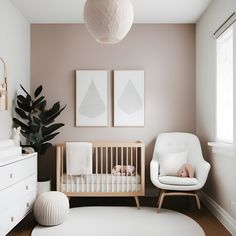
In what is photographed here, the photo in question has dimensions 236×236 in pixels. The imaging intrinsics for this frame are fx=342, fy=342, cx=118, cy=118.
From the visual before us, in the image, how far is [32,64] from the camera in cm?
478

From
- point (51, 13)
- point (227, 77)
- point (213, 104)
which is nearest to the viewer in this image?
point (227, 77)

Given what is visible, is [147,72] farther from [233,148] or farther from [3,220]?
[3,220]

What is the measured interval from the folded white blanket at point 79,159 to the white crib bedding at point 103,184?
0.33 feet

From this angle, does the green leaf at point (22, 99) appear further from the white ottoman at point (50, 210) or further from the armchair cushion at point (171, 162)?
the armchair cushion at point (171, 162)

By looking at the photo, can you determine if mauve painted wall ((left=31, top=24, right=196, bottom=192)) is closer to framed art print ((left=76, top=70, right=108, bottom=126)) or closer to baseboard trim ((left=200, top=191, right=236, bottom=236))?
framed art print ((left=76, top=70, right=108, bottom=126))

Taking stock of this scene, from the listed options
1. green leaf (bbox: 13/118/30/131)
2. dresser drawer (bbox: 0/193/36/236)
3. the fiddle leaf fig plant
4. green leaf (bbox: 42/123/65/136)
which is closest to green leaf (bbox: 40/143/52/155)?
the fiddle leaf fig plant

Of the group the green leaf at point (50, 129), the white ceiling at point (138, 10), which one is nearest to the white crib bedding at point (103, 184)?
the green leaf at point (50, 129)

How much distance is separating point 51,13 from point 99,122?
61.4 inches

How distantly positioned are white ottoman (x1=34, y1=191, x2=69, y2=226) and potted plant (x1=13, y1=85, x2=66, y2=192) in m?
1.02

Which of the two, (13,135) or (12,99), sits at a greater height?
(12,99)

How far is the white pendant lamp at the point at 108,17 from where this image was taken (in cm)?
217

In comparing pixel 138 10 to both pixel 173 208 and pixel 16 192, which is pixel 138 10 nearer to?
pixel 173 208

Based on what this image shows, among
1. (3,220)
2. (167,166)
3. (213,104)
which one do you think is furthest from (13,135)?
(213,104)

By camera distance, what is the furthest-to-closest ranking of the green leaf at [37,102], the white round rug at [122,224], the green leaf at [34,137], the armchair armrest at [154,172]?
the green leaf at [37,102]
the green leaf at [34,137]
the armchair armrest at [154,172]
the white round rug at [122,224]
